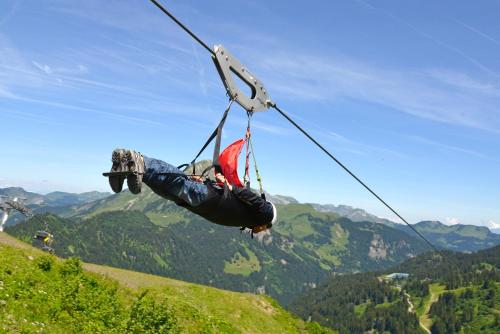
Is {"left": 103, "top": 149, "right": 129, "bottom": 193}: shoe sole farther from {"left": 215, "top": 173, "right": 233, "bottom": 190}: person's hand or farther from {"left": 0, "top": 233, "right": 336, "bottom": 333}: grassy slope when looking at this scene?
{"left": 0, "top": 233, "right": 336, "bottom": 333}: grassy slope

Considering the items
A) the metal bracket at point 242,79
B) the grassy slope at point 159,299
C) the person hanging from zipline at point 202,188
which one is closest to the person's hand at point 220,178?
the person hanging from zipline at point 202,188

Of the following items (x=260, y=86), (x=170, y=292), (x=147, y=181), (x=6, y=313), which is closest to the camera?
(x=147, y=181)

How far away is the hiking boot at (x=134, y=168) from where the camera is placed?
8227mm

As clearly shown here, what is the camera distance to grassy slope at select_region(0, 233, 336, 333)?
16.5m

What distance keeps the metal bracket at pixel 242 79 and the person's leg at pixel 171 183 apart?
219 centimetres

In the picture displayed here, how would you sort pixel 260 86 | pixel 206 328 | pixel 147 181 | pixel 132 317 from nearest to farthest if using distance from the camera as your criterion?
pixel 147 181 → pixel 260 86 → pixel 132 317 → pixel 206 328

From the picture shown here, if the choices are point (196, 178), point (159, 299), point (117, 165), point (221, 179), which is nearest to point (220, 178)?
point (221, 179)

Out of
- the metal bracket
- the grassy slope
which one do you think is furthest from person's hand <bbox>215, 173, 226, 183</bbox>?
the grassy slope

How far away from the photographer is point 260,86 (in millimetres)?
10922

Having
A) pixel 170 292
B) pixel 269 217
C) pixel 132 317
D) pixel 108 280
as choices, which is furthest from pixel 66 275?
pixel 269 217

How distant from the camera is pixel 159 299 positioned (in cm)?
2870

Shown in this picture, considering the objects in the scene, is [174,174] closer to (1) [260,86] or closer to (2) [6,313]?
(1) [260,86]

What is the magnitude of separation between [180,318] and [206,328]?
1.68 m

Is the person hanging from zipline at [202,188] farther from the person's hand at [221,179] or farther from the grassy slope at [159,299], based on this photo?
the grassy slope at [159,299]
